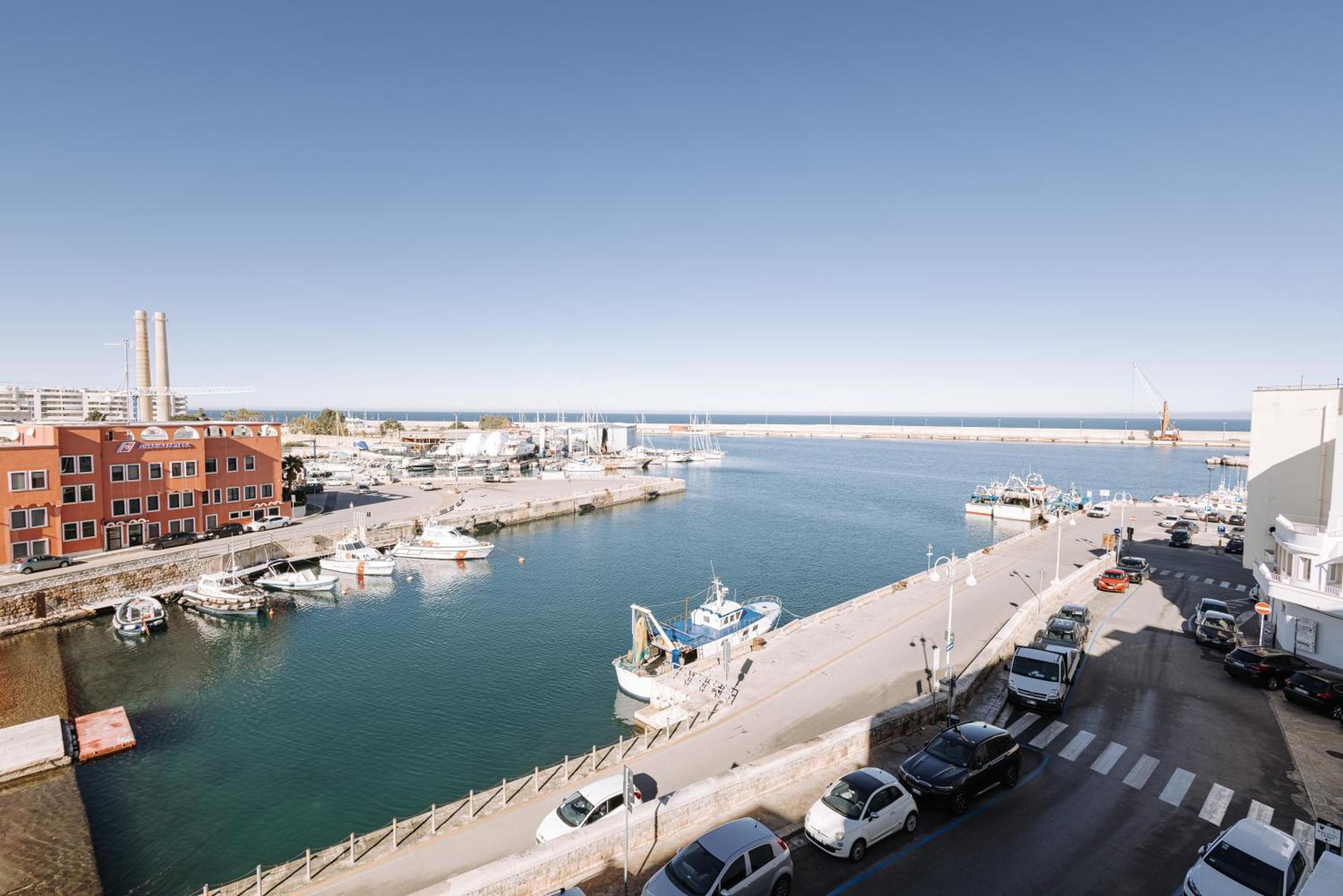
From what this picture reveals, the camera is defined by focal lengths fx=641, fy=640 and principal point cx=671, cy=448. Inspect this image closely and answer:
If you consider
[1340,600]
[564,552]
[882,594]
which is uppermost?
[1340,600]

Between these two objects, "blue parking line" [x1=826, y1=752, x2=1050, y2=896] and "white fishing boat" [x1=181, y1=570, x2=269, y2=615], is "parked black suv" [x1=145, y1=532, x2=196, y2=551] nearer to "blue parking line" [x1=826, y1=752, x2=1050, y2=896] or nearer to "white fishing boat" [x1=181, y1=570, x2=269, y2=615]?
"white fishing boat" [x1=181, y1=570, x2=269, y2=615]

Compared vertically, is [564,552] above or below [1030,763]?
below

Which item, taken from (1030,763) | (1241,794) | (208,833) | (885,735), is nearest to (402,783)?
(208,833)

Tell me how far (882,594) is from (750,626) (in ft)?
26.5

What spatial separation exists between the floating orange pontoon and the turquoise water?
0.54 metres

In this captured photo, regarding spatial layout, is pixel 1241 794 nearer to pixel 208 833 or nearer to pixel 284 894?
pixel 284 894

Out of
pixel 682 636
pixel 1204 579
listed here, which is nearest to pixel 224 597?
pixel 682 636

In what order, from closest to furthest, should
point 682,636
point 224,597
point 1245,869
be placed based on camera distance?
1. point 1245,869
2. point 682,636
3. point 224,597

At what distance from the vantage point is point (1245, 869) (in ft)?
37.8

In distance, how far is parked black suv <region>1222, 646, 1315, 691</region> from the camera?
23.5 metres

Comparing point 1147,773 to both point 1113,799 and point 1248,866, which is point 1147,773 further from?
point 1248,866

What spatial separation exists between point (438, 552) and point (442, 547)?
50 centimetres

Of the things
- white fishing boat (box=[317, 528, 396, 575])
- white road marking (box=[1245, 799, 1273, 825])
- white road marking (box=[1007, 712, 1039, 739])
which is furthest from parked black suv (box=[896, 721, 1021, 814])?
white fishing boat (box=[317, 528, 396, 575])

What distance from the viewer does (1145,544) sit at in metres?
52.7
